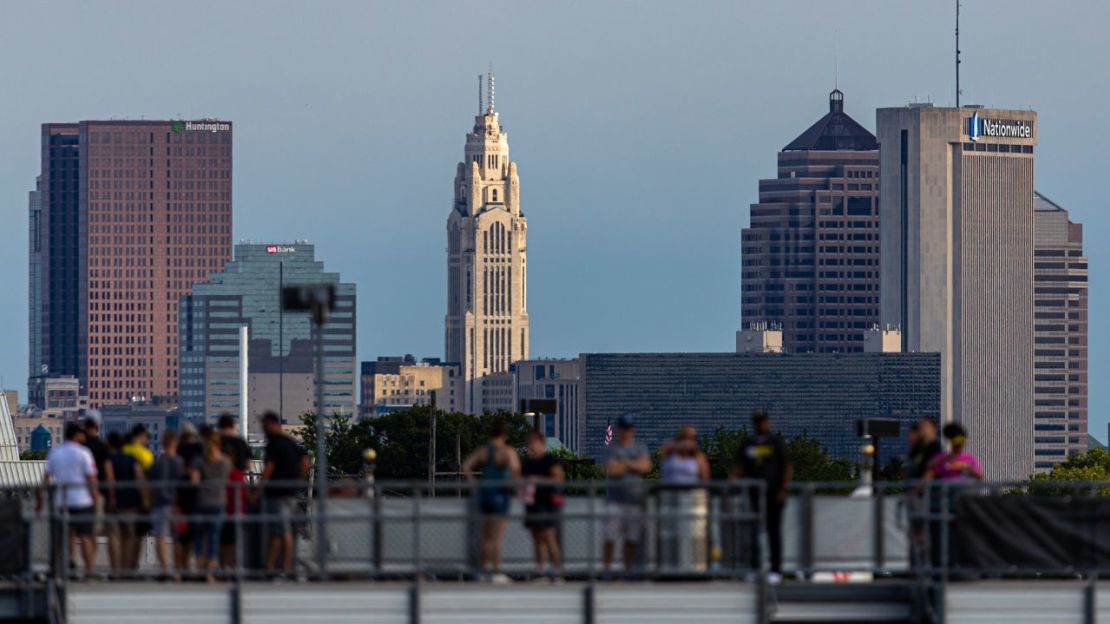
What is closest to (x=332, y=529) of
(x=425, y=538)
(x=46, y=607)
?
(x=425, y=538)

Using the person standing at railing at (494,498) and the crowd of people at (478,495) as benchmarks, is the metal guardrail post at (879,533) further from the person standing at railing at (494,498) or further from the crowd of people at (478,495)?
the person standing at railing at (494,498)

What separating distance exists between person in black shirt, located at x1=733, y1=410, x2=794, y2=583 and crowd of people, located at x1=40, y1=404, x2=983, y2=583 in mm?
10

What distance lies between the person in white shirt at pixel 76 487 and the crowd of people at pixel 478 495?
0.6 inches

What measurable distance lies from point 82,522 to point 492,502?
413cm

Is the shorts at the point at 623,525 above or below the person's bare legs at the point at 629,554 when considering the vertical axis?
above

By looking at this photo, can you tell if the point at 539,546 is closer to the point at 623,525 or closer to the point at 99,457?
the point at 623,525

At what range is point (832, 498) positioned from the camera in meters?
28.5

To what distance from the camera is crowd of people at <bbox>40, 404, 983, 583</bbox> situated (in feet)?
90.0

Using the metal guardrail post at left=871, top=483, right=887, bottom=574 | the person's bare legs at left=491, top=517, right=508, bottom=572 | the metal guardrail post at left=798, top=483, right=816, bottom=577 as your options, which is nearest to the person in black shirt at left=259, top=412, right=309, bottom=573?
the person's bare legs at left=491, top=517, right=508, bottom=572

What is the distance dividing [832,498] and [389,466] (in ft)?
424

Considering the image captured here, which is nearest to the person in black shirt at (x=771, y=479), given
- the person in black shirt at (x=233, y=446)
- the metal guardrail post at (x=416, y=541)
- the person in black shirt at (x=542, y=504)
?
the person in black shirt at (x=542, y=504)

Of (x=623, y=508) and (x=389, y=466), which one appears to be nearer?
(x=623, y=508)

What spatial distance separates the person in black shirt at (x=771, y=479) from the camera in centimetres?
2772

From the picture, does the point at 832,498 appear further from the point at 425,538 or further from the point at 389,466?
the point at 389,466
